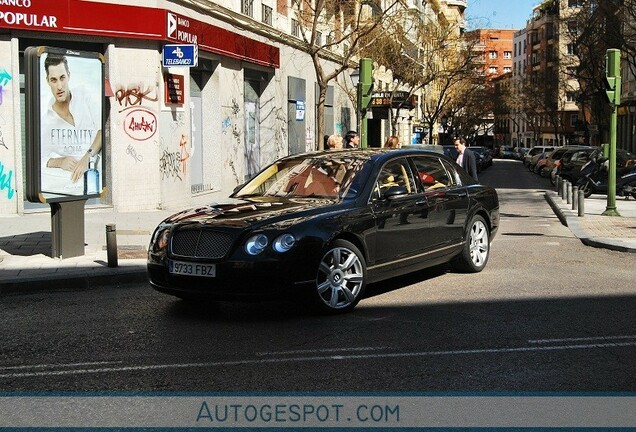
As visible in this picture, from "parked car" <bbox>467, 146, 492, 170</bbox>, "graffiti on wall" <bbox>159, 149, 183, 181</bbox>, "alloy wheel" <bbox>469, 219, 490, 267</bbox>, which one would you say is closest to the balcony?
"parked car" <bbox>467, 146, 492, 170</bbox>

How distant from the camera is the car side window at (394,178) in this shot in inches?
358

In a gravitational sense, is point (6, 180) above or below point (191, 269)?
above

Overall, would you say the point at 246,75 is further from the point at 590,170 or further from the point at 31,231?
the point at 31,231

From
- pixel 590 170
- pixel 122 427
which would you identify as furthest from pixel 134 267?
pixel 590 170

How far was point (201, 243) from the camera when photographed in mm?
7918

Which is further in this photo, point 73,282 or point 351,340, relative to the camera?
point 73,282

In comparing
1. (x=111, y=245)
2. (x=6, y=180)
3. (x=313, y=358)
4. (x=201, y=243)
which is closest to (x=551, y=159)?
(x=6, y=180)

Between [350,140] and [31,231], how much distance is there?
5712mm

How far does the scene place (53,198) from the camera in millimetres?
11469

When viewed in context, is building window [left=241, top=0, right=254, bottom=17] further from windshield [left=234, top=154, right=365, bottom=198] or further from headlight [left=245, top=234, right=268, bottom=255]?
headlight [left=245, top=234, right=268, bottom=255]

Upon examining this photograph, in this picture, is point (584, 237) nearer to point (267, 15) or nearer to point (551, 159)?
point (267, 15)

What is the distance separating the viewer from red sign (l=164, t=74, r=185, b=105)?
20.0m

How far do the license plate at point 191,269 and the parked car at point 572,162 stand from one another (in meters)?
27.0

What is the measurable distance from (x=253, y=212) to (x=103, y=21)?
449 inches
